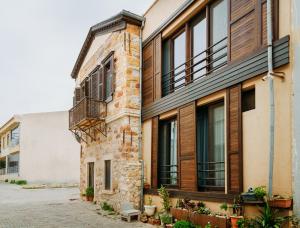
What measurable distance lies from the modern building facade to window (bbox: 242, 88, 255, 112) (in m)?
26.5

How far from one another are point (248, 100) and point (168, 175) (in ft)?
13.7

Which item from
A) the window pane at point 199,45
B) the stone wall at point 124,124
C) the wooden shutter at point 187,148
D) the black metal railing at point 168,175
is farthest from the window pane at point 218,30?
the stone wall at point 124,124

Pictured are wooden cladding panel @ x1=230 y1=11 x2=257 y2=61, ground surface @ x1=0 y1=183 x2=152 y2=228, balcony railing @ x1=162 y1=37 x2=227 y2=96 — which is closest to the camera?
wooden cladding panel @ x1=230 y1=11 x2=257 y2=61

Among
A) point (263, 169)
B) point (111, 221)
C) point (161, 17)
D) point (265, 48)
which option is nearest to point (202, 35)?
point (161, 17)

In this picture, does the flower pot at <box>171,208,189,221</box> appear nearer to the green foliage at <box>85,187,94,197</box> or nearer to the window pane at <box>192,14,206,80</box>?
the window pane at <box>192,14,206,80</box>

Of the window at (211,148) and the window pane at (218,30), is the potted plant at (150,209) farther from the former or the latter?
the window pane at (218,30)

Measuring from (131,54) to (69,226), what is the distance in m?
5.87

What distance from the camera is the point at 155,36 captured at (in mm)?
11641

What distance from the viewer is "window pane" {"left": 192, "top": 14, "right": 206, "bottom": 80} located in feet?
31.2

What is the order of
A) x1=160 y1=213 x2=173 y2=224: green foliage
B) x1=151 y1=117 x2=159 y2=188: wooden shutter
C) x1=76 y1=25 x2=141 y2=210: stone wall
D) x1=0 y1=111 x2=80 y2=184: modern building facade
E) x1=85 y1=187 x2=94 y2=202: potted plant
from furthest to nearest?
x1=0 y1=111 x2=80 y2=184: modern building facade, x1=85 y1=187 x2=94 y2=202: potted plant, x1=76 y1=25 x2=141 y2=210: stone wall, x1=151 y1=117 x2=159 y2=188: wooden shutter, x1=160 y1=213 x2=173 y2=224: green foliage

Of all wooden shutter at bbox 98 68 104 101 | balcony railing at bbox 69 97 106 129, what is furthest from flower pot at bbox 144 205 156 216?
wooden shutter at bbox 98 68 104 101

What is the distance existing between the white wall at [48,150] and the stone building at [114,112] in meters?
17.5

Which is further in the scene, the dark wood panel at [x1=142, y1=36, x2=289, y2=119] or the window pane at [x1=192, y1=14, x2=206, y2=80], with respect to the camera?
the window pane at [x1=192, y1=14, x2=206, y2=80]

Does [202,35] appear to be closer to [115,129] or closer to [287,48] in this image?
[287,48]
